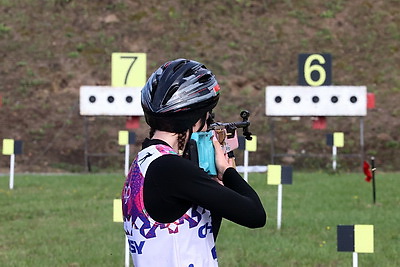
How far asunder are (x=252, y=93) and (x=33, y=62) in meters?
9.30

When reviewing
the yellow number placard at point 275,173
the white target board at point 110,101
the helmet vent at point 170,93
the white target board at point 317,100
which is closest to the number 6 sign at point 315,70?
the white target board at point 317,100

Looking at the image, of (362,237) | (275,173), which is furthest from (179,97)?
(275,173)

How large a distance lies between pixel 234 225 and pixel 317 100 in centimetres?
1204

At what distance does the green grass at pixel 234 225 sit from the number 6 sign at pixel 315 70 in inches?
199

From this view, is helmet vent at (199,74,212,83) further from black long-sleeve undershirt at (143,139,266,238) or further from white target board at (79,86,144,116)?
white target board at (79,86,144,116)

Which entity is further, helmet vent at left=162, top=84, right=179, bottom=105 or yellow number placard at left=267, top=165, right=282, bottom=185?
yellow number placard at left=267, top=165, right=282, bottom=185

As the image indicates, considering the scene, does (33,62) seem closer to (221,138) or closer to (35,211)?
(35,211)

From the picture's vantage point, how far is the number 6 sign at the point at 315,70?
2356cm

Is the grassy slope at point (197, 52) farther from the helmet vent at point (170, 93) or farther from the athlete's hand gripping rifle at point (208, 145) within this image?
the helmet vent at point (170, 93)

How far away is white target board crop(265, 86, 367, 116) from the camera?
2352 centimetres

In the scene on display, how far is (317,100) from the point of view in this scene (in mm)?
23625

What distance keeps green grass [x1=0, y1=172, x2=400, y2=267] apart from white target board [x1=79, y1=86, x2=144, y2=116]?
12.9 ft

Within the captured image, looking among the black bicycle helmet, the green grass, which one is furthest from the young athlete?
the green grass

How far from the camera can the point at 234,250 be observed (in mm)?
9922
